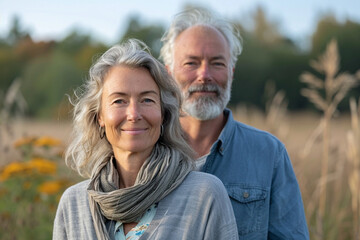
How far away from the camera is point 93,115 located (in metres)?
2.41

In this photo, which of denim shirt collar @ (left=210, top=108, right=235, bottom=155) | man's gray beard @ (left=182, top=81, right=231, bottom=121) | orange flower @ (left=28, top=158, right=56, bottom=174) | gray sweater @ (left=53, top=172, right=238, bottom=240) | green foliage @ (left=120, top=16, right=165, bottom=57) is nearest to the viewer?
gray sweater @ (left=53, top=172, right=238, bottom=240)

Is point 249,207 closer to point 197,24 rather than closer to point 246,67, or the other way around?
point 197,24

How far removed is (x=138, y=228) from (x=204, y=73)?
1105 mm

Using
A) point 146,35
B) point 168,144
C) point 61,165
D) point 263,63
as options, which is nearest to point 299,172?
point 168,144

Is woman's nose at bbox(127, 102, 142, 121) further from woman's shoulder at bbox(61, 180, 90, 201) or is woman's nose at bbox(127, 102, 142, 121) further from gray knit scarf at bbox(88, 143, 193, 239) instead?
woman's shoulder at bbox(61, 180, 90, 201)

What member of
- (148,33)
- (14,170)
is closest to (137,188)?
(14,170)

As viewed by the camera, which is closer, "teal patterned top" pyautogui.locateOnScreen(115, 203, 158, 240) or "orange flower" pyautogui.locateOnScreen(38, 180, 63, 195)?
"teal patterned top" pyautogui.locateOnScreen(115, 203, 158, 240)

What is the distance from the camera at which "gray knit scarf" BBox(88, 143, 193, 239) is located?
2.10 m

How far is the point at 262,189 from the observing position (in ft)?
8.63

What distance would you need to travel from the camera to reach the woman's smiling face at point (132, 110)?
2146 millimetres

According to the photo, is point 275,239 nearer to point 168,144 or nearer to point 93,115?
point 168,144

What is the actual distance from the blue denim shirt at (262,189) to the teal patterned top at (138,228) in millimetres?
605

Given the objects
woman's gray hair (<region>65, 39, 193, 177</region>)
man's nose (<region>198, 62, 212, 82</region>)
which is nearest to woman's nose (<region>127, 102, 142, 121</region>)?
woman's gray hair (<region>65, 39, 193, 177</region>)

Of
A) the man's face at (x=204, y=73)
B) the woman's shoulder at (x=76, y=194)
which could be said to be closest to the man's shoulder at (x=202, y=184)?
the woman's shoulder at (x=76, y=194)
